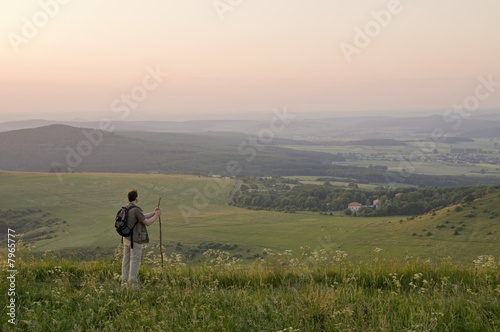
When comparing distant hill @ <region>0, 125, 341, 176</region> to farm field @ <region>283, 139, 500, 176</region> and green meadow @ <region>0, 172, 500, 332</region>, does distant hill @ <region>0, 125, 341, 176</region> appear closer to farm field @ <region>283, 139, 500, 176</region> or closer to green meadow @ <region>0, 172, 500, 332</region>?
farm field @ <region>283, 139, 500, 176</region>

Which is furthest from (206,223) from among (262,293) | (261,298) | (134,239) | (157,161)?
(157,161)

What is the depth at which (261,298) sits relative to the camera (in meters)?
6.99

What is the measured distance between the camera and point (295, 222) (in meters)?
68.3

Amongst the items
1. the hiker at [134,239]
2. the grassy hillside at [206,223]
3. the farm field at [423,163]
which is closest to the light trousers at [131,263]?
the hiker at [134,239]

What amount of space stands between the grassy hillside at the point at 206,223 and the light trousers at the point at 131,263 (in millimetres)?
19093

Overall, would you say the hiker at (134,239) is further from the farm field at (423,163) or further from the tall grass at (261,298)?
the farm field at (423,163)

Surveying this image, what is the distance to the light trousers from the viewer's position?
809 centimetres

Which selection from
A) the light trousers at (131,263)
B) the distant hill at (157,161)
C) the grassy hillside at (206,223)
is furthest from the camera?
the distant hill at (157,161)

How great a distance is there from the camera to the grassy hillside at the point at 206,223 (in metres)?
44.3

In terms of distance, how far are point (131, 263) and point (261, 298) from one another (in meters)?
2.88

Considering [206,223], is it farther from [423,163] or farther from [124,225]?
[423,163]

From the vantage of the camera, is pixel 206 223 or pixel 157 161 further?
pixel 157 161

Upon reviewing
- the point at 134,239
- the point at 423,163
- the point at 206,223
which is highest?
the point at 134,239

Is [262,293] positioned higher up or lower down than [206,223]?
higher up
